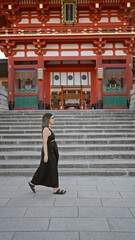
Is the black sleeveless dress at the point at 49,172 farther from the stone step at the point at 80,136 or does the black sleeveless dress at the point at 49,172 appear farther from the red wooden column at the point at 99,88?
the red wooden column at the point at 99,88

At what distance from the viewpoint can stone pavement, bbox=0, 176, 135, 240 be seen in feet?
8.16

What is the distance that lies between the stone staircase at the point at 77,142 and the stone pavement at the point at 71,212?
37.5 inches

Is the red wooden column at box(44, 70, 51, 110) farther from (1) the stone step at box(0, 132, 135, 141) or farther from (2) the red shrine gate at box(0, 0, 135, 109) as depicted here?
(1) the stone step at box(0, 132, 135, 141)

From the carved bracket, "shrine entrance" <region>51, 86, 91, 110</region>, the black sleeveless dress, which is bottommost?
the black sleeveless dress

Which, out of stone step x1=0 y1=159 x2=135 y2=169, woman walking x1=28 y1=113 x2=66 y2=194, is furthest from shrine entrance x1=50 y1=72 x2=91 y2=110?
woman walking x1=28 y1=113 x2=66 y2=194

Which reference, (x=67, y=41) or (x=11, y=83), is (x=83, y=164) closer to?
→ (x=11, y=83)

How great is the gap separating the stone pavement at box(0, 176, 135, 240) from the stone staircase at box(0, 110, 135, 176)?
95cm

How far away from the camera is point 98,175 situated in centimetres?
509

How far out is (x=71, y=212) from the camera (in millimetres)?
3035

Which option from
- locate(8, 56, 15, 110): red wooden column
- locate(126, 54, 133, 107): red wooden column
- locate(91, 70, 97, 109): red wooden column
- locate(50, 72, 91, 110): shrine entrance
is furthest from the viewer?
locate(50, 72, 91, 110): shrine entrance

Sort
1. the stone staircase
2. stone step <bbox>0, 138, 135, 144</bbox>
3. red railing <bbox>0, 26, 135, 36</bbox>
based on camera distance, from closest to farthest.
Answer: the stone staircase
stone step <bbox>0, 138, 135, 144</bbox>
red railing <bbox>0, 26, 135, 36</bbox>

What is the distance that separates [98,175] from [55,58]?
10210 mm

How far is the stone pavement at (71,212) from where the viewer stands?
8.16ft

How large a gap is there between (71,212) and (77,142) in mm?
4029
